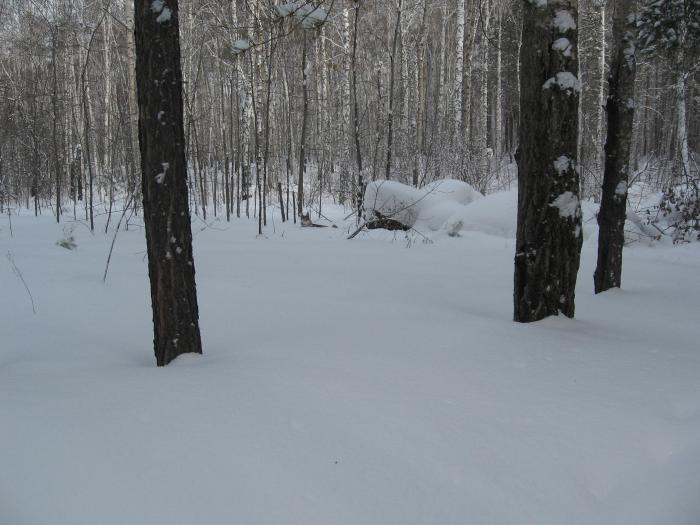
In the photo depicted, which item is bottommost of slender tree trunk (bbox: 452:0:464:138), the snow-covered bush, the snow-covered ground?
the snow-covered ground

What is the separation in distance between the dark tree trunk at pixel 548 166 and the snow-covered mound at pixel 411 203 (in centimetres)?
518

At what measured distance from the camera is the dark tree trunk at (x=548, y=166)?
8.37 feet

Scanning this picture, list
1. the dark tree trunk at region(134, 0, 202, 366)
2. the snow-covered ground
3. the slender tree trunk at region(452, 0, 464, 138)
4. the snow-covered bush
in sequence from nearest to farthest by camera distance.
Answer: the snow-covered ground
the dark tree trunk at region(134, 0, 202, 366)
the snow-covered bush
the slender tree trunk at region(452, 0, 464, 138)

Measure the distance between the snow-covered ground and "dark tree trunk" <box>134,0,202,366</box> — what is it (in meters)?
0.19

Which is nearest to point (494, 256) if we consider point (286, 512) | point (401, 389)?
point (401, 389)

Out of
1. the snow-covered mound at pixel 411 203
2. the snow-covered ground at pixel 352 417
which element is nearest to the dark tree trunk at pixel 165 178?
the snow-covered ground at pixel 352 417

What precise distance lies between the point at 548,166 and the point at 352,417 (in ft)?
6.04

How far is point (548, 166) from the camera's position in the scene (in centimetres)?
263

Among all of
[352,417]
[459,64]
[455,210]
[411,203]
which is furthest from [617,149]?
[459,64]

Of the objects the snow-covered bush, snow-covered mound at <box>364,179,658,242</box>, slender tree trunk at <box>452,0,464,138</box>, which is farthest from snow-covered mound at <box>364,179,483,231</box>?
slender tree trunk at <box>452,0,464,138</box>

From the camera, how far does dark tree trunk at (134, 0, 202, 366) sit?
76.8 inches

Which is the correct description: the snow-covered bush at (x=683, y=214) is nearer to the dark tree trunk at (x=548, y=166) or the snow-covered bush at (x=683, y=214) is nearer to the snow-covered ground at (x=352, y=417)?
the snow-covered ground at (x=352, y=417)

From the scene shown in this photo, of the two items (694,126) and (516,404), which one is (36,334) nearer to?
(516,404)

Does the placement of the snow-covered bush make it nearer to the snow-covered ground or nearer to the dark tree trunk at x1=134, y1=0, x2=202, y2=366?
the snow-covered ground
